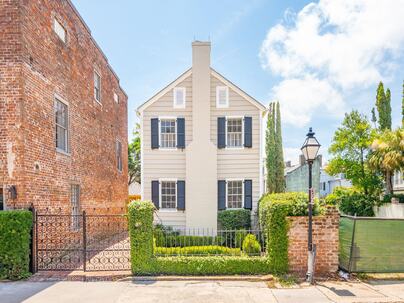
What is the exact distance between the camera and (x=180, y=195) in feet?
40.5

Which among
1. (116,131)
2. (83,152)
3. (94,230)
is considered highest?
(116,131)

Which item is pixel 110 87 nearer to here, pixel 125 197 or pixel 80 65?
pixel 80 65

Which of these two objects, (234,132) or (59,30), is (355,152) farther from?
(59,30)

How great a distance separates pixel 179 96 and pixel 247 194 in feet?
17.9

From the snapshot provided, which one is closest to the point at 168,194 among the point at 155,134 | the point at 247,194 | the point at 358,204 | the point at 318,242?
the point at 155,134

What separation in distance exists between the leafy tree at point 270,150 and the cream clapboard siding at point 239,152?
1.14 meters

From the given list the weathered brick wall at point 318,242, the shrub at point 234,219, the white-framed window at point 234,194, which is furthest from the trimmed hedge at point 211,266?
the white-framed window at point 234,194

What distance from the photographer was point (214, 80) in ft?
42.4

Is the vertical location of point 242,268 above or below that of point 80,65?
below

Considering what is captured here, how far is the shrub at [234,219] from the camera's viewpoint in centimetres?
1219

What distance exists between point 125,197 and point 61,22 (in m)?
11.6

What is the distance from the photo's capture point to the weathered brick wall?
7.15 meters

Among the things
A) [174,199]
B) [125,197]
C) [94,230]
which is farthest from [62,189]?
[125,197]

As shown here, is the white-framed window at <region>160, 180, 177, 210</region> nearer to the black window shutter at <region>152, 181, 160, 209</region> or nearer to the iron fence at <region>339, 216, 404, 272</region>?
the black window shutter at <region>152, 181, 160, 209</region>
